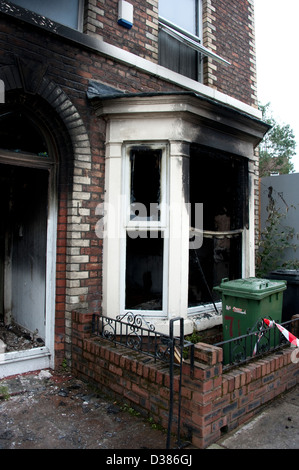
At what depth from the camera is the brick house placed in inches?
151

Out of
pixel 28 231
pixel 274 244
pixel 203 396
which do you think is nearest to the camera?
pixel 203 396

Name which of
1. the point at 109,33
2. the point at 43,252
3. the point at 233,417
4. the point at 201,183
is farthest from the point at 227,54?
the point at 233,417

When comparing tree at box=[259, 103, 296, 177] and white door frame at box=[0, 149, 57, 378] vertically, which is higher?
tree at box=[259, 103, 296, 177]

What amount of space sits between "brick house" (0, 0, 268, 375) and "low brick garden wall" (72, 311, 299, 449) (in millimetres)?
483

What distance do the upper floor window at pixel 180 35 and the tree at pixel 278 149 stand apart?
20229 mm

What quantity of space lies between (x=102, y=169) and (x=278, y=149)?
25.1 meters

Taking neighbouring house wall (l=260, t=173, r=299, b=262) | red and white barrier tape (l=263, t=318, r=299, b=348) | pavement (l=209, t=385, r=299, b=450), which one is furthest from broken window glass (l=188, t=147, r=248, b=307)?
neighbouring house wall (l=260, t=173, r=299, b=262)

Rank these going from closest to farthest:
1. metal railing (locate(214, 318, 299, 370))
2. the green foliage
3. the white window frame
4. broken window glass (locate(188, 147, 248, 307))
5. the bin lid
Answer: metal railing (locate(214, 318, 299, 370))
the bin lid
the white window frame
broken window glass (locate(188, 147, 248, 307))
the green foliage

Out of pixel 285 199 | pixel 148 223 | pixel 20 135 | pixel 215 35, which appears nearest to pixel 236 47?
pixel 215 35

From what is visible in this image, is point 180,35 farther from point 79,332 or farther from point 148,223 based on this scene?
point 79,332

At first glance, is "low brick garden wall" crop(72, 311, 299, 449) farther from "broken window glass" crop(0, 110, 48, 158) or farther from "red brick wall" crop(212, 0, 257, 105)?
"red brick wall" crop(212, 0, 257, 105)

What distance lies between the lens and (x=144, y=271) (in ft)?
13.7

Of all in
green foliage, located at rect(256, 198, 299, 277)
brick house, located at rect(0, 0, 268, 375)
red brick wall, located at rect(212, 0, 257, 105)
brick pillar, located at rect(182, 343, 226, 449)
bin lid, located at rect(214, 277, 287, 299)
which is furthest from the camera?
green foliage, located at rect(256, 198, 299, 277)

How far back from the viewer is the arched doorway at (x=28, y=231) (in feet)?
12.8
